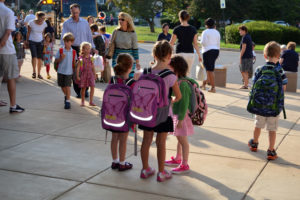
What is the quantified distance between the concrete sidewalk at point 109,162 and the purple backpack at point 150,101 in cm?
70

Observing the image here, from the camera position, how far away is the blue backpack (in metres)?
5.68

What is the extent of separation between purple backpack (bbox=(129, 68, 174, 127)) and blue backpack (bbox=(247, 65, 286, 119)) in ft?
5.04

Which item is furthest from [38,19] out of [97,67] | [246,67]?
[246,67]

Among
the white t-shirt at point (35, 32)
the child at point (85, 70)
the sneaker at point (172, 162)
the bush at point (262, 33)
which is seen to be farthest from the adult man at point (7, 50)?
the bush at point (262, 33)

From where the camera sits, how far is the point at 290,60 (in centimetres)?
1241

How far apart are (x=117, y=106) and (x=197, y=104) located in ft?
3.00

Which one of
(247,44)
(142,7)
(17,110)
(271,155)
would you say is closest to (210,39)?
(247,44)

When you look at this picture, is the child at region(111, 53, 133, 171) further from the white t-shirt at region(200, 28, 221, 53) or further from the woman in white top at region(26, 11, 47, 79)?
the woman in white top at region(26, 11, 47, 79)

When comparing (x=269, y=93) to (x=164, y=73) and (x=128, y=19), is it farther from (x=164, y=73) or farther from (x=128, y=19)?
(x=128, y=19)

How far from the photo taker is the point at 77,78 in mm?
8875

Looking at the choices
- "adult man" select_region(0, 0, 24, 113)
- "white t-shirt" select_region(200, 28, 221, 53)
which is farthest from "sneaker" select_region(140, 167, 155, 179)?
"white t-shirt" select_region(200, 28, 221, 53)

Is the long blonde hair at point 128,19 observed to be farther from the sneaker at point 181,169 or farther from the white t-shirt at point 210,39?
the sneaker at point 181,169

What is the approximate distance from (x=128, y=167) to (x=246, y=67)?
787 centimetres

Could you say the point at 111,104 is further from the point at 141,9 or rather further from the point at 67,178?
the point at 141,9
